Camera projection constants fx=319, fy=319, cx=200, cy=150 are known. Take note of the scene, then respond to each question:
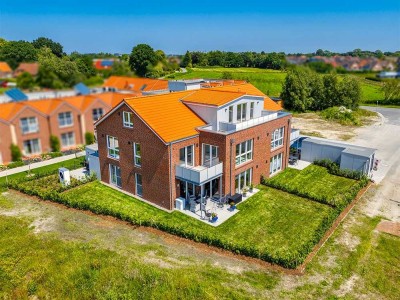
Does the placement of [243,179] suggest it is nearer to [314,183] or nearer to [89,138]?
[314,183]

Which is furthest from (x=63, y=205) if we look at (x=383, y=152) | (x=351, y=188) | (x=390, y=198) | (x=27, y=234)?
(x=383, y=152)

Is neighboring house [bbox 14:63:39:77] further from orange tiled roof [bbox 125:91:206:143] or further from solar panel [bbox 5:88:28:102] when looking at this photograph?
orange tiled roof [bbox 125:91:206:143]

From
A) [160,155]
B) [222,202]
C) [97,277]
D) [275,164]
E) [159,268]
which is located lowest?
[159,268]

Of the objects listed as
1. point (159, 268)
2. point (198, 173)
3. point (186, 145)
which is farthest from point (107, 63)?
point (186, 145)

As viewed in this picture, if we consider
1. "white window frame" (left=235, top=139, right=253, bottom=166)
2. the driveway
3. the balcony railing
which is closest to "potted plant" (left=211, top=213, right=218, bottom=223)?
"white window frame" (left=235, top=139, right=253, bottom=166)

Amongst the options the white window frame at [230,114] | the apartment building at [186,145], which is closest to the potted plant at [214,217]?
the apartment building at [186,145]

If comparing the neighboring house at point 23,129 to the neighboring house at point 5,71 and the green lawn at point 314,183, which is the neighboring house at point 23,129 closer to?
the neighboring house at point 5,71
